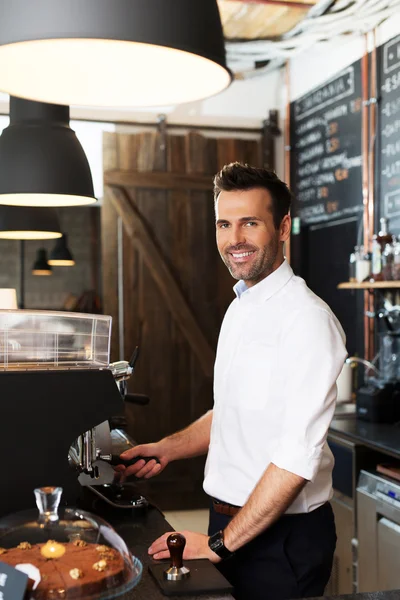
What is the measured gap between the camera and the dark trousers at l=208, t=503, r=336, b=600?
1904 millimetres

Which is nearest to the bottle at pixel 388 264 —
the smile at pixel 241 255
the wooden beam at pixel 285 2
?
the wooden beam at pixel 285 2

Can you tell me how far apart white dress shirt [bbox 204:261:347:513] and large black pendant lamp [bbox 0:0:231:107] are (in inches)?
28.5

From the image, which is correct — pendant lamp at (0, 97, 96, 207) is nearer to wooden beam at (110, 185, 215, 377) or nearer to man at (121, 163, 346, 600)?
man at (121, 163, 346, 600)

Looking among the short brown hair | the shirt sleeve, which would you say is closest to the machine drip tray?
the shirt sleeve

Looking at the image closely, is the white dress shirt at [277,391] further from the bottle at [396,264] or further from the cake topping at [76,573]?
the bottle at [396,264]

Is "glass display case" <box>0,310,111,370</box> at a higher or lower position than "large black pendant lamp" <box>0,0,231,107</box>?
lower

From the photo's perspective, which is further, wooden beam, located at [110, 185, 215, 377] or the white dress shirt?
wooden beam, located at [110, 185, 215, 377]

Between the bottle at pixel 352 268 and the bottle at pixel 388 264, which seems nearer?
the bottle at pixel 388 264

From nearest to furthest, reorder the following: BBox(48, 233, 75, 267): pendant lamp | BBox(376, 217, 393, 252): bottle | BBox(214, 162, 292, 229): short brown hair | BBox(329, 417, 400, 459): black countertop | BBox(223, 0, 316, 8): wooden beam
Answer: BBox(214, 162, 292, 229): short brown hair, BBox(329, 417, 400, 459): black countertop, BBox(376, 217, 393, 252): bottle, BBox(223, 0, 316, 8): wooden beam, BBox(48, 233, 75, 267): pendant lamp

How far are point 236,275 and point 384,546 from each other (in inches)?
65.2

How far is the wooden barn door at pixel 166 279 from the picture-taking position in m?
5.51

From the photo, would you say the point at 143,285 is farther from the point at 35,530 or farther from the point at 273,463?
the point at 35,530

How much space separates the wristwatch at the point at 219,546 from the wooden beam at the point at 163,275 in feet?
12.7

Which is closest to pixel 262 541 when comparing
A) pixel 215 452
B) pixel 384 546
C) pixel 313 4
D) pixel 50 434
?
pixel 215 452
